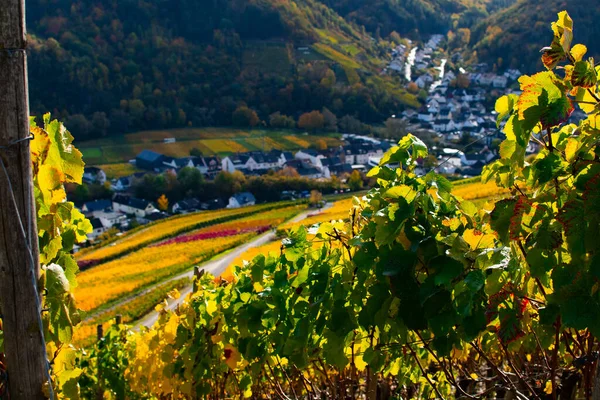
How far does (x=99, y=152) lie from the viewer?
224 ft

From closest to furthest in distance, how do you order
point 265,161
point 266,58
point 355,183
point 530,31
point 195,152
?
point 355,183 < point 265,161 < point 195,152 < point 530,31 < point 266,58

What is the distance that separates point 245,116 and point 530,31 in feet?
138

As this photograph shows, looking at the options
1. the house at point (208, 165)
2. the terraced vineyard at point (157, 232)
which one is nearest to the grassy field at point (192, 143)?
the house at point (208, 165)

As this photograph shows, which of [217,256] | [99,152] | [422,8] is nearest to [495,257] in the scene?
[217,256]

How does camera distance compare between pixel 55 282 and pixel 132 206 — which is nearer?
pixel 55 282

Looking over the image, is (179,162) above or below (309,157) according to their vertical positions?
below

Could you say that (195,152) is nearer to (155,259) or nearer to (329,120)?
(329,120)

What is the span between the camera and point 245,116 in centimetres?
8169

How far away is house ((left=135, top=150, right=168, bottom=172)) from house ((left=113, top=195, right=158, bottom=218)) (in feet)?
34.5

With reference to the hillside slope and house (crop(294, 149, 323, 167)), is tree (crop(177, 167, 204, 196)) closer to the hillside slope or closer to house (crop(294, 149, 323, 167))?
house (crop(294, 149, 323, 167))

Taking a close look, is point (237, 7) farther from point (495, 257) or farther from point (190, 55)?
point (495, 257)

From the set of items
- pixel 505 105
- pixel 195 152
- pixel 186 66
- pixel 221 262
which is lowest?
pixel 195 152

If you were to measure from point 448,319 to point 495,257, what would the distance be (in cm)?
38

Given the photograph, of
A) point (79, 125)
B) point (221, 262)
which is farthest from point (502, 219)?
point (79, 125)
